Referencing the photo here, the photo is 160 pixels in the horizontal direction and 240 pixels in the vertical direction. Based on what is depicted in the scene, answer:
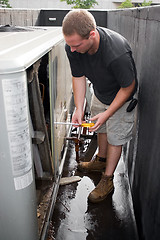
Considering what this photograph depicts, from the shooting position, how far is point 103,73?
2006 millimetres

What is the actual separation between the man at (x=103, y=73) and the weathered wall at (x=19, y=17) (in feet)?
9.53

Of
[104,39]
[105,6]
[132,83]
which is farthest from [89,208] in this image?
[105,6]

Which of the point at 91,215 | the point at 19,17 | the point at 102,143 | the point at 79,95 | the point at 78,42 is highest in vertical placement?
the point at 19,17

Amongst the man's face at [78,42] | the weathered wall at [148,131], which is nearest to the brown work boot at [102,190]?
the weathered wall at [148,131]

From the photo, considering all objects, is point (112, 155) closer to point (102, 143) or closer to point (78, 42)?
point (102, 143)

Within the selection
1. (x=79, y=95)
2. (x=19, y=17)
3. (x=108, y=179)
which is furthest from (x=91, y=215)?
(x=19, y=17)

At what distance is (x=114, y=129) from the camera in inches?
91.1

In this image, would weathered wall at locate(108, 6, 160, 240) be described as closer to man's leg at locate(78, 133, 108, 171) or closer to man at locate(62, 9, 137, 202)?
man at locate(62, 9, 137, 202)

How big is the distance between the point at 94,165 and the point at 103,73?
1.28 m

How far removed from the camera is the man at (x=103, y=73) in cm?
164

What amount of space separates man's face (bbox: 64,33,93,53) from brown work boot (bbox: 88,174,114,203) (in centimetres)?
139

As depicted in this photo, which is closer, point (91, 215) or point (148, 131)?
point (148, 131)

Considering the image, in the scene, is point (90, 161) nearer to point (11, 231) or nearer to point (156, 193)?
point (156, 193)

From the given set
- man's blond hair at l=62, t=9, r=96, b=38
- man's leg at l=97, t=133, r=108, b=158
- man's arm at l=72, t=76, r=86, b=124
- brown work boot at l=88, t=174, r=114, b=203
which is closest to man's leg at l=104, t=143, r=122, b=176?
brown work boot at l=88, t=174, r=114, b=203
